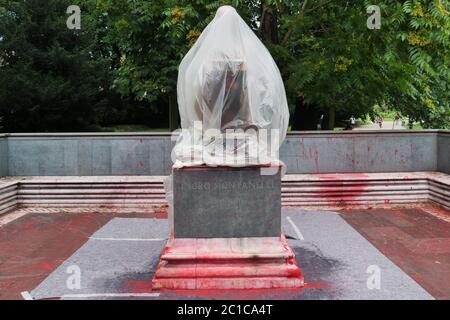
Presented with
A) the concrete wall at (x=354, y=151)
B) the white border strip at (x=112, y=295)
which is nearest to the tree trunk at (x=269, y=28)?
the concrete wall at (x=354, y=151)

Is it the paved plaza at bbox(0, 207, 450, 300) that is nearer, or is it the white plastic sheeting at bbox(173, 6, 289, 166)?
the paved plaza at bbox(0, 207, 450, 300)

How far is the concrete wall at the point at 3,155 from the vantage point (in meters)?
11.2

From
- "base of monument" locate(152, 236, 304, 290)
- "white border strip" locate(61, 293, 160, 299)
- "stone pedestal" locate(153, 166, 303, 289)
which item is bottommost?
"white border strip" locate(61, 293, 160, 299)

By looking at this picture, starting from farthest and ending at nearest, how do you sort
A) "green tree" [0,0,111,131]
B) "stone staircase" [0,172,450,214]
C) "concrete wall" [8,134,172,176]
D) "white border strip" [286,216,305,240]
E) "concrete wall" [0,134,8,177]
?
"green tree" [0,0,111,131] → "concrete wall" [8,134,172,176] → "concrete wall" [0,134,8,177] → "stone staircase" [0,172,450,214] → "white border strip" [286,216,305,240]

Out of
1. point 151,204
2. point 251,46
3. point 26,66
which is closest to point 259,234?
point 251,46

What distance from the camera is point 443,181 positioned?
1065 centimetres

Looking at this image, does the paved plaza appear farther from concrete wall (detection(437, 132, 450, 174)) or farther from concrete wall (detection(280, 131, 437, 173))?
concrete wall (detection(437, 132, 450, 174))

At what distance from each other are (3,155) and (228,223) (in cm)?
747

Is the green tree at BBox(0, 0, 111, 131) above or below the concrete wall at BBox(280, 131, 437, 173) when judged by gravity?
above

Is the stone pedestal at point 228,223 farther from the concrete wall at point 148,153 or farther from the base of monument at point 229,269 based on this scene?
the concrete wall at point 148,153

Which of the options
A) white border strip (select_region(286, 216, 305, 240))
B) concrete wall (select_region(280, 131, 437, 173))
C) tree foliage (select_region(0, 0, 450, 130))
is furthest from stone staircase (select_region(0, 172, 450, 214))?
tree foliage (select_region(0, 0, 450, 130))

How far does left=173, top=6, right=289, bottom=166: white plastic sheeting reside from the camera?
6.05 meters
